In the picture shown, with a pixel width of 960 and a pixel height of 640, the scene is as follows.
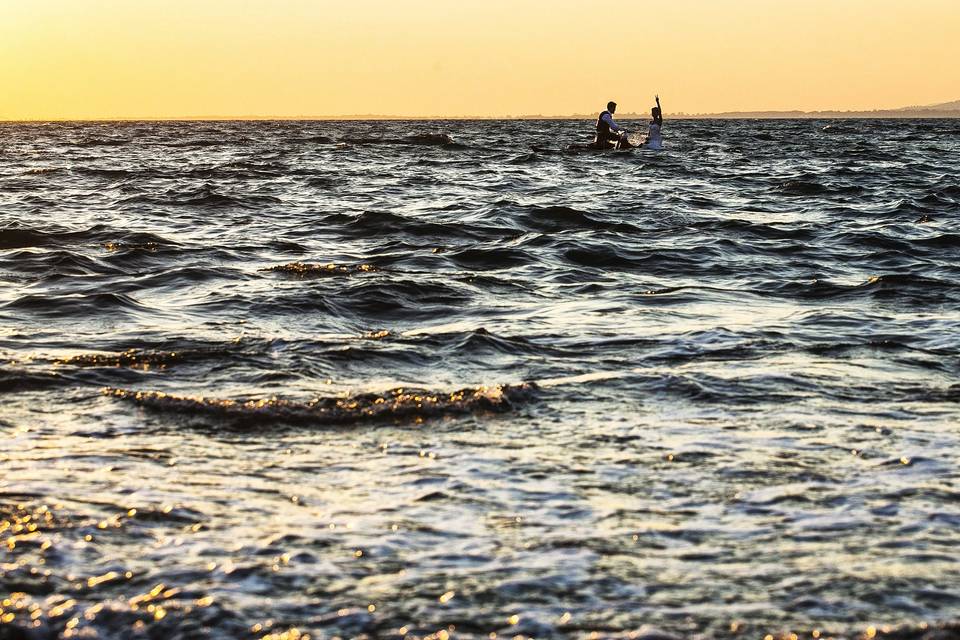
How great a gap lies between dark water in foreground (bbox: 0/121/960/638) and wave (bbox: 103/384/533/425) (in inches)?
0.9

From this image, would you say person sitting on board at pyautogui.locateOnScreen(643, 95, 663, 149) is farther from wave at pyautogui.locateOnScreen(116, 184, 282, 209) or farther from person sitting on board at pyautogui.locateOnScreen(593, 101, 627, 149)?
wave at pyautogui.locateOnScreen(116, 184, 282, 209)

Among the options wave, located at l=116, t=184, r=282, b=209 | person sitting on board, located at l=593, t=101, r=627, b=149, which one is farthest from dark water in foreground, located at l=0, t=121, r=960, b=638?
person sitting on board, located at l=593, t=101, r=627, b=149

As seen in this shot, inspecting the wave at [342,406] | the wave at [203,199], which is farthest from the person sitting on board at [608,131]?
the wave at [342,406]

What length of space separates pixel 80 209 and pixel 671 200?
1036 centimetres

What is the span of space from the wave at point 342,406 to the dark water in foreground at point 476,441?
2 cm

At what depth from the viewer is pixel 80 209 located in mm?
19953

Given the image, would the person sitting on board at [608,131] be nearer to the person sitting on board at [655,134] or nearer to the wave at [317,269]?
the person sitting on board at [655,134]

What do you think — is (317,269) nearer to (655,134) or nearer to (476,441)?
(476,441)

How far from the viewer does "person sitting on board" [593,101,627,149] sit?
33.7m

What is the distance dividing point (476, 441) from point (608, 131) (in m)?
33.0

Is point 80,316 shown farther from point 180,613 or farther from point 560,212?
point 560,212

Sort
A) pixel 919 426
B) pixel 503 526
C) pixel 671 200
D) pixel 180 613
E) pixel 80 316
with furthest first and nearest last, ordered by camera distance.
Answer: pixel 671 200, pixel 80 316, pixel 919 426, pixel 503 526, pixel 180 613

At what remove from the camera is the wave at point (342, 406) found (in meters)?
6.14

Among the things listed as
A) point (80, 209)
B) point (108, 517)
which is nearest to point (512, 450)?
point (108, 517)
